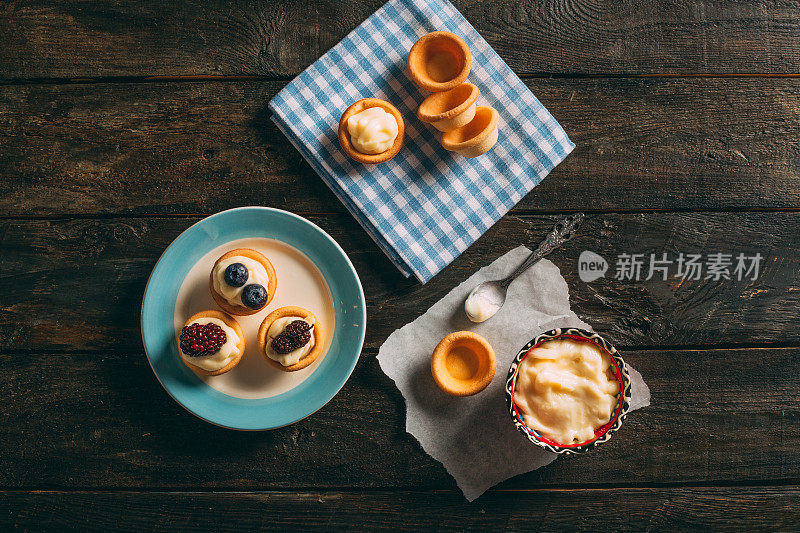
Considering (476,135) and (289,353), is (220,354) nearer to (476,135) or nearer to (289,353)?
(289,353)

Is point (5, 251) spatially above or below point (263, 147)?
below

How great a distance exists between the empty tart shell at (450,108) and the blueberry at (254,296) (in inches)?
29.4

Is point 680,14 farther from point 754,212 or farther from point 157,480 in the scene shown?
point 157,480

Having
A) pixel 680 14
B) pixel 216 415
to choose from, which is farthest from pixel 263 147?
pixel 680 14

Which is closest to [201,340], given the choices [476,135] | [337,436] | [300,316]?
[300,316]

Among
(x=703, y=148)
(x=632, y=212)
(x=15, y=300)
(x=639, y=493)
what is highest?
(x=703, y=148)

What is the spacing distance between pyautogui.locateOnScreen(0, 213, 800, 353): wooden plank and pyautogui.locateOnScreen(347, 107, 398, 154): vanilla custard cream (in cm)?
30

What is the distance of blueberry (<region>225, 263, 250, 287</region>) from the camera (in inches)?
68.9

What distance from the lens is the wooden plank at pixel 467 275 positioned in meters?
2.02

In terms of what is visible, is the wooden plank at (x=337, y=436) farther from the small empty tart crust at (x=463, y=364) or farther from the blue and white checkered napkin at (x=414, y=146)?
the blue and white checkered napkin at (x=414, y=146)

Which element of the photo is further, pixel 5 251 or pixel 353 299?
pixel 5 251

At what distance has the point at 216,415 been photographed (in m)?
1.88

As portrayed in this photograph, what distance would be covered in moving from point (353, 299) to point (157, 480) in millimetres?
944

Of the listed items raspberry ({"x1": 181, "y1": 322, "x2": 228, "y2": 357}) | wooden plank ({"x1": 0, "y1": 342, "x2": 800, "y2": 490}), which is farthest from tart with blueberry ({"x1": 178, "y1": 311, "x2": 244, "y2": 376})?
wooden plank ({"x1": 0, "y1": 342, "x2": 800, "y2": 490})
